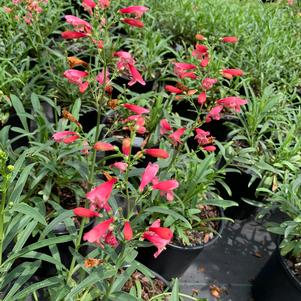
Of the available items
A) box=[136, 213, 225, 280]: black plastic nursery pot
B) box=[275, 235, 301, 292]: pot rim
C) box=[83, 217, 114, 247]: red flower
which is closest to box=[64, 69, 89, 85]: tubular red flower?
box=[83, 217, 114, 247]: red flower

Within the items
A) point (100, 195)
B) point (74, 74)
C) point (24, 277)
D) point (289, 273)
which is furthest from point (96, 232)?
point (289, 273)

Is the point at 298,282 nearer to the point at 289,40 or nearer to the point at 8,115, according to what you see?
the point at 8,115

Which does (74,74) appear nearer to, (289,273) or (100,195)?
(100,195)

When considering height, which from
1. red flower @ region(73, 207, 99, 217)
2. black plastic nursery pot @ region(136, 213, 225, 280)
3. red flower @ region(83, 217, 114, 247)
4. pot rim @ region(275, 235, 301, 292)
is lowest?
black plastic nursery pot @ region(136, 213, 225, 280)

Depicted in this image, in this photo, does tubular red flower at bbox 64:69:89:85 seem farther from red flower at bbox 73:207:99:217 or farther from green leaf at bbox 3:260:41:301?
green leaf at bbox 3:260:41:301

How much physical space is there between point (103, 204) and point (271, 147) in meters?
2.20

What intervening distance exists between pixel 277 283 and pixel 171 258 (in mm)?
669

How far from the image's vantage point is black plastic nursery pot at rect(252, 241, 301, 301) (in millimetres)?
2264

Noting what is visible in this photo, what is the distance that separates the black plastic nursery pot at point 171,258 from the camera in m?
2.31

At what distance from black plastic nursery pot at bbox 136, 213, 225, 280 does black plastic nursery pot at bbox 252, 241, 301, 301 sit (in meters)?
0.41

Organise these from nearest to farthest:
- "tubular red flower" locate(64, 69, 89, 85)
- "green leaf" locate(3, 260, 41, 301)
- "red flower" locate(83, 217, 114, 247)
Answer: "red flower" locate(83, 217, 114, 247), "green leaf" locate(3, 260, 41, 301), "tubular red flower" locate(64, 69, 89, 85)

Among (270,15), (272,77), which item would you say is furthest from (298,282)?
(270,15)

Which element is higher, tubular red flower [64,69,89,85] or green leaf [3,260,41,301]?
tubular red flower [64,69,89,85]

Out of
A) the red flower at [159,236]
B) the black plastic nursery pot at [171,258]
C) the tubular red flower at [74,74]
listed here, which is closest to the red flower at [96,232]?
the red flower at [159,236]
